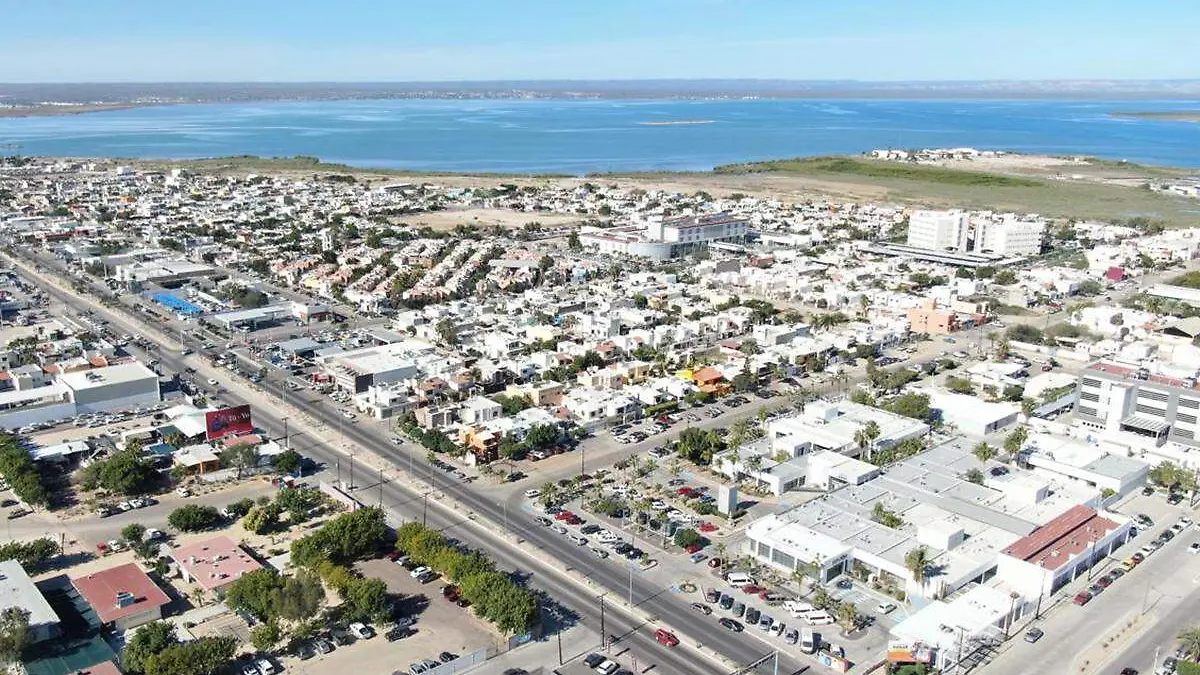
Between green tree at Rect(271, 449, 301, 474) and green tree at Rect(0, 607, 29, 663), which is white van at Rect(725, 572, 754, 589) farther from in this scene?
green tree at Rect(0, 607, 29, 663)

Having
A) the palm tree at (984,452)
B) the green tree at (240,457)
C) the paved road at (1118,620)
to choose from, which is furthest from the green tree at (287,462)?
the palm tree at (984,452)

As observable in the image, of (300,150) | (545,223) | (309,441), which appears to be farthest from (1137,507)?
(300,150)

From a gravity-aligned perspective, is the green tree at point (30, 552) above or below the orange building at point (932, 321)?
above

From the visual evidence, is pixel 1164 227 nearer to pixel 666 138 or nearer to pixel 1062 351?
pixel 1062 351

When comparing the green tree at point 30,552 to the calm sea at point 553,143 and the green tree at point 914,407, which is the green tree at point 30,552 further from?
the calm sea at point 553,143

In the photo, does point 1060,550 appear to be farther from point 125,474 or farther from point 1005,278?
point 1005,278

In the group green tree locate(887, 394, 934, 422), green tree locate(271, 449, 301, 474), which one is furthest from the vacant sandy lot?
green tree locate(271, 449, 301, 474)

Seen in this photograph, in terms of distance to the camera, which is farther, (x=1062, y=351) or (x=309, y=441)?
(x=1062, y=351)
